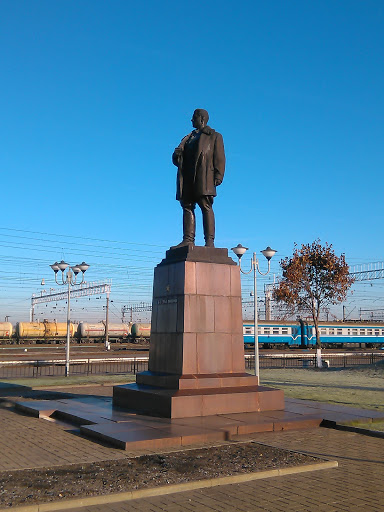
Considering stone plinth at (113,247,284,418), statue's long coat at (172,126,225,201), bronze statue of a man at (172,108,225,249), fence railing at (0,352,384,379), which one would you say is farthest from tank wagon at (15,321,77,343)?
stone plinth at (113,247,284,418)

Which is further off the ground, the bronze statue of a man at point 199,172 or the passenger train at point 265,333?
the bronze statue of a man at point 199,172

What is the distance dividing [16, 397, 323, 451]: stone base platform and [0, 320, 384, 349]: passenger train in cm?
4017

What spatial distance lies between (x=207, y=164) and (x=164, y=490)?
8.35m

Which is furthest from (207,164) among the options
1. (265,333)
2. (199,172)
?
(265,333)

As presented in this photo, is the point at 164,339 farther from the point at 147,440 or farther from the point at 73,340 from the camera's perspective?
the point at 73,340

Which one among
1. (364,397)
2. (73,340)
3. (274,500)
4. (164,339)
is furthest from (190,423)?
(73,340)

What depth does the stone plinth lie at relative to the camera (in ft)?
34.8

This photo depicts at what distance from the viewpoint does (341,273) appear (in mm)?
36031

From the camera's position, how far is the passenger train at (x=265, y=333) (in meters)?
55.3

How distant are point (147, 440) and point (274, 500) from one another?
283cm

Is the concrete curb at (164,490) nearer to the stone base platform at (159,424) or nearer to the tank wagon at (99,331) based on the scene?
the stone base platform at (159,424)

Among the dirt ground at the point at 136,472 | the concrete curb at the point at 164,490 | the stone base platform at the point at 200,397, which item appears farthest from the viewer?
the stone base platform at the point at 200,397

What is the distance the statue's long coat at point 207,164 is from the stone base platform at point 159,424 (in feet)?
17.0

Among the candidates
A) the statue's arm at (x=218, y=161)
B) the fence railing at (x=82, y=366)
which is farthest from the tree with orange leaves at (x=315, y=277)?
the statue's arm at (x=218, y=161)
